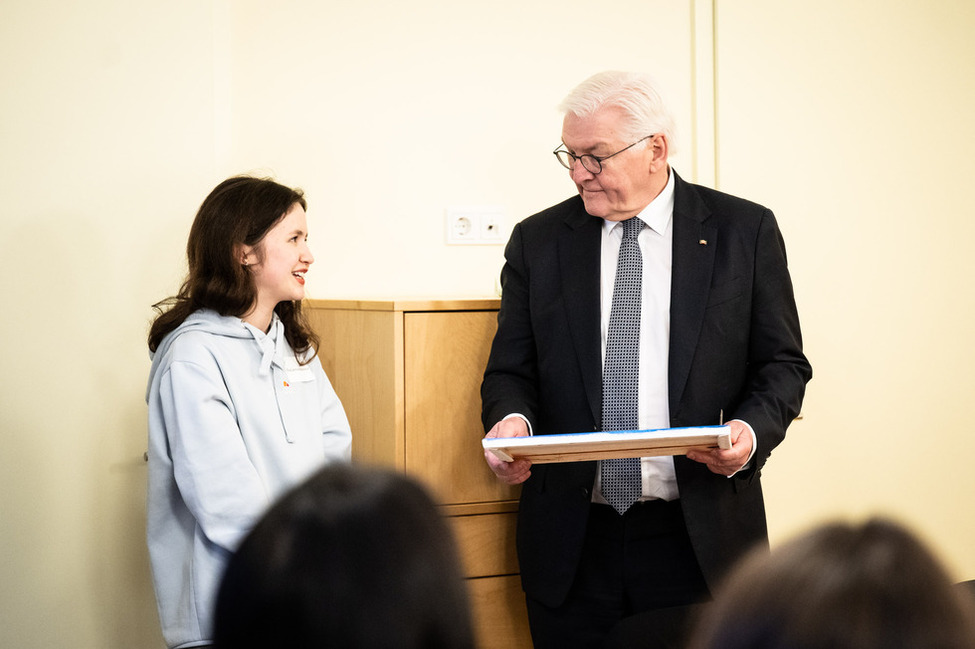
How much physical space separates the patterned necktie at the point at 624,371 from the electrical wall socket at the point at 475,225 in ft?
3.79

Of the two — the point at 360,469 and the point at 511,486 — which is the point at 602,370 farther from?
the point at 360,469

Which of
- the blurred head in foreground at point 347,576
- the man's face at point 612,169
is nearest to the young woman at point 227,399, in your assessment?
the man's face at point 612,169

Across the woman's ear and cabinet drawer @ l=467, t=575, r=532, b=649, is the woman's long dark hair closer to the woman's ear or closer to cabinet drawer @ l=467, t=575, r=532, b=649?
the woman's ear

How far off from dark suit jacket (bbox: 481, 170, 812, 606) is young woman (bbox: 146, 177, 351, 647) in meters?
0.52

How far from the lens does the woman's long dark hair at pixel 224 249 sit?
92.8 inches

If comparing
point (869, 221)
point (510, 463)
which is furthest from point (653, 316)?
point (869, 221)

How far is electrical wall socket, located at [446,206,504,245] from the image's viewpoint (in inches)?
138

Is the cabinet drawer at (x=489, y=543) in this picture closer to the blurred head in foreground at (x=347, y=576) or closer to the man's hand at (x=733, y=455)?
the man's hand at (x=733, y=455)

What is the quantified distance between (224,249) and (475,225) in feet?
4.35

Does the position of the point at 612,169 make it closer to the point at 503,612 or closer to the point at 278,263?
the point at 278,263

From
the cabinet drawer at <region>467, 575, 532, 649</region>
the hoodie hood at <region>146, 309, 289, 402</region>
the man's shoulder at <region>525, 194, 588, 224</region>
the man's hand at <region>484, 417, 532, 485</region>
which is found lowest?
the cabinet drawer at <region>467, 575, 532, 649</region>

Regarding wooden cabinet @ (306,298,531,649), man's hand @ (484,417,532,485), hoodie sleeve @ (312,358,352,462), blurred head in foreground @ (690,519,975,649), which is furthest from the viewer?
wooden cabinet @ (306,298,531,649)

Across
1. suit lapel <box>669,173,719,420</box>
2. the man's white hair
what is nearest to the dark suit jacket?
suit lapel <box>669,173,719,420</box>

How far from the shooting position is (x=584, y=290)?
95.3 inches
